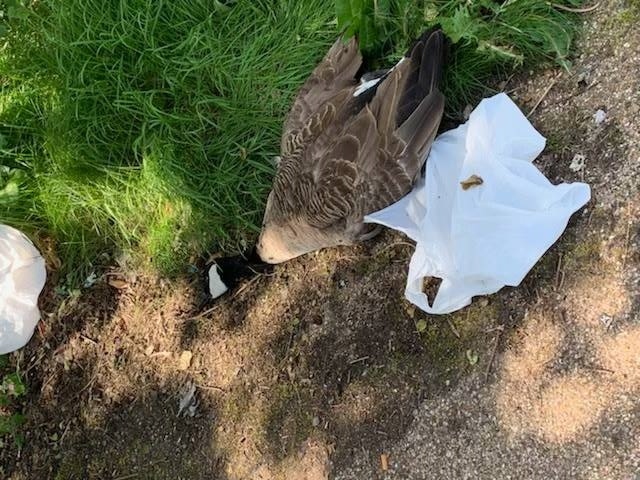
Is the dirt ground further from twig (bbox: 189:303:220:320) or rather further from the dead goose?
the dead goose

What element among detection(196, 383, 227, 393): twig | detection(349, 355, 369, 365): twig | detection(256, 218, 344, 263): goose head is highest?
detection(256, 218, 344, 263): goose head

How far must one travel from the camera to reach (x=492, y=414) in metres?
2.78

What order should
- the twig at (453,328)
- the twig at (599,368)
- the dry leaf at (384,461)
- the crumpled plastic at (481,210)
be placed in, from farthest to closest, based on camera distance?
the dry leaf at (384,461) < the twig at (453,328) < the crumpled plastic at (481,210) < the twig at (599,368)

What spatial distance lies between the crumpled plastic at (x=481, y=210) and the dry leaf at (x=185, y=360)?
1.35 meters

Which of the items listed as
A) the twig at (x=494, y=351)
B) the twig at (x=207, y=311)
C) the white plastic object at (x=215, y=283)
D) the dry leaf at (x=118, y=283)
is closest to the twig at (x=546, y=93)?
the twig at (x=494, y=351)

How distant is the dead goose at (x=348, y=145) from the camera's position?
277cm

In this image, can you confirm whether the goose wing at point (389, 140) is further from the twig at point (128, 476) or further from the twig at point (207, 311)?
the twig at point (128, 476)

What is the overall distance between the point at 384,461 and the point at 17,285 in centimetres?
219

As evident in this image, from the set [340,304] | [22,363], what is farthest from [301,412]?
[22,363]

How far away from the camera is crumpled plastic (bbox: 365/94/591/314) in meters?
2.67

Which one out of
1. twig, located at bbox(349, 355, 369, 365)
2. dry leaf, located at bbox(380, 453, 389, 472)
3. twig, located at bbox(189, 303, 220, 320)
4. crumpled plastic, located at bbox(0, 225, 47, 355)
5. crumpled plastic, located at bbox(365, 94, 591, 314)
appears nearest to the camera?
crumpled plastic, located at bbox(365, 94, 591, 314)

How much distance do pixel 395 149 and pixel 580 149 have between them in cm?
70

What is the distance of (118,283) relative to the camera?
3996 millimetres

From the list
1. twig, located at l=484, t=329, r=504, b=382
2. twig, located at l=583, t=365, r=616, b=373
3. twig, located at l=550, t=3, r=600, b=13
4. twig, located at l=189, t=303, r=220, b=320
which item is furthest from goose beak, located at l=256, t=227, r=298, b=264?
twig, located at l=550, t=3, r=600, b=13
